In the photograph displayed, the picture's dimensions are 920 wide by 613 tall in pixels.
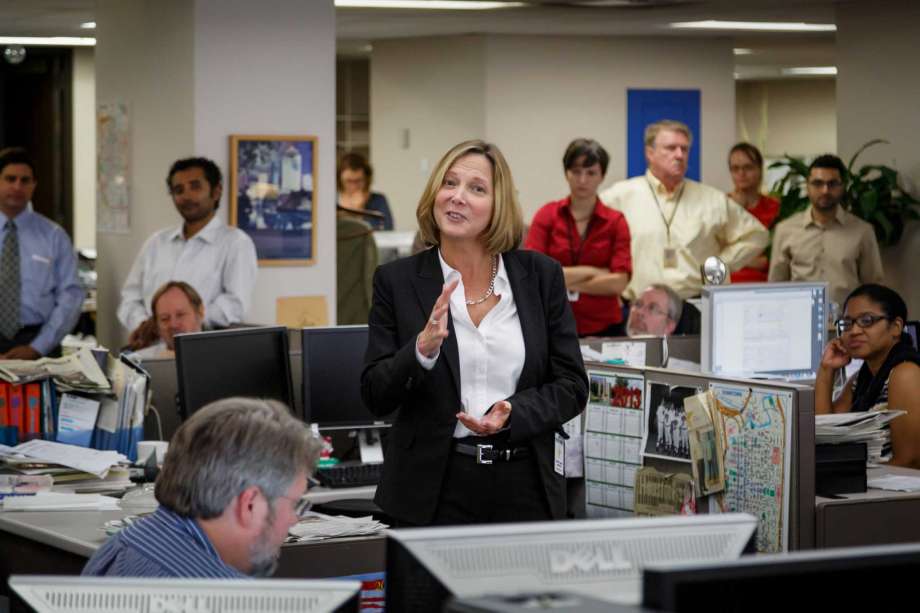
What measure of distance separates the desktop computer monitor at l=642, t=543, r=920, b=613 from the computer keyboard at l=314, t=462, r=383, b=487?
3.02m

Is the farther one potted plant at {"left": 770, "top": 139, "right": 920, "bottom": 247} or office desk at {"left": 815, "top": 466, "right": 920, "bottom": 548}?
potted plant at {"left": 770, "top": 139, "right": 920, "bottom": 247}

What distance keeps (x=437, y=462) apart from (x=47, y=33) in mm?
7820

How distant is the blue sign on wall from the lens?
452 inches

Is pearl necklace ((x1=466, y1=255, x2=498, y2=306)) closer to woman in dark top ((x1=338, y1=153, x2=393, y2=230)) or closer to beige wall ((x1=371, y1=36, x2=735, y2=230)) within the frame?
woman in dark top ((x1=338, y1=153, x2=393, y2=230))

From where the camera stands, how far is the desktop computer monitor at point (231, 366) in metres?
4.29

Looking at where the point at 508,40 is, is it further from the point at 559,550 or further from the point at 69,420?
the point at 559,550

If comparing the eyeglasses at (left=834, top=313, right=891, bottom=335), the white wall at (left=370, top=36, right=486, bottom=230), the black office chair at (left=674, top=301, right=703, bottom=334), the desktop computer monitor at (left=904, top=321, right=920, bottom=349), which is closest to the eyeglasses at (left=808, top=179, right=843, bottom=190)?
the desktop computer monitor at (left=904, top=321, right=920, bottom=349)

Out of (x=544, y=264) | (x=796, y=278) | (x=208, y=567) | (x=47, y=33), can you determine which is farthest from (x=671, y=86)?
(x=208, y=567)

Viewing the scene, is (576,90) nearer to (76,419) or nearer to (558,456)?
(76,419)

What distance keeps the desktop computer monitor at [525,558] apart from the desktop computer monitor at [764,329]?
9.74 ft

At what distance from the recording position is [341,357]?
15.1ft

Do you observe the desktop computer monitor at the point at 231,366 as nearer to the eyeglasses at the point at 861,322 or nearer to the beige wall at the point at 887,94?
the eyeglasses at the point at 861,322

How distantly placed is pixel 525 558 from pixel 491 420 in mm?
1473

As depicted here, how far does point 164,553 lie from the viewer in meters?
2.18
